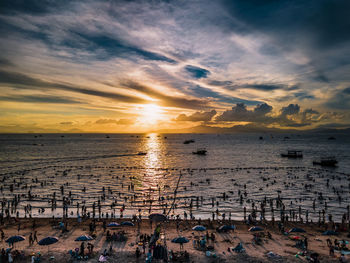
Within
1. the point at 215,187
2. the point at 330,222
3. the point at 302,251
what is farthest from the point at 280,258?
the point at 215,187

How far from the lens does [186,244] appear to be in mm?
25031

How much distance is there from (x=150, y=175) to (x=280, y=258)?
52.1 m

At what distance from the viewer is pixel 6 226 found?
3011 cm

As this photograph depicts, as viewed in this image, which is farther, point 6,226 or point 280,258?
point 6,226

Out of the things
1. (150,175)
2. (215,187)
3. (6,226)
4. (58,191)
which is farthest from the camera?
(150,175)

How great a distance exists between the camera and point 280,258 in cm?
2172

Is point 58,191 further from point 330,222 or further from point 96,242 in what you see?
point 330,222

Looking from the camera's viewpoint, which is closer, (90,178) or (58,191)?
(58,191)

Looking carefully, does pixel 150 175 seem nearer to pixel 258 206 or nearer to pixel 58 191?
pixel 58 191

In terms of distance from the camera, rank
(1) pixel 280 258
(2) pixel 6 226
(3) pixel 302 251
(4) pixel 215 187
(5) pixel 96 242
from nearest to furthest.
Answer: (1) pixel 280 258 → (3) pixel 302 251 → (5) pixel 96 242 → (2) pixel 6 226 → (4) pixel 215 187

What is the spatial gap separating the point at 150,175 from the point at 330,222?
4913cm

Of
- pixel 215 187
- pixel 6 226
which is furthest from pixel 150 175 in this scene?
pixel 6 226

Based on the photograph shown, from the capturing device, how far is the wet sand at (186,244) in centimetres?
2189

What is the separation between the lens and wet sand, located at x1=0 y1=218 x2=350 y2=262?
21.9 metres
